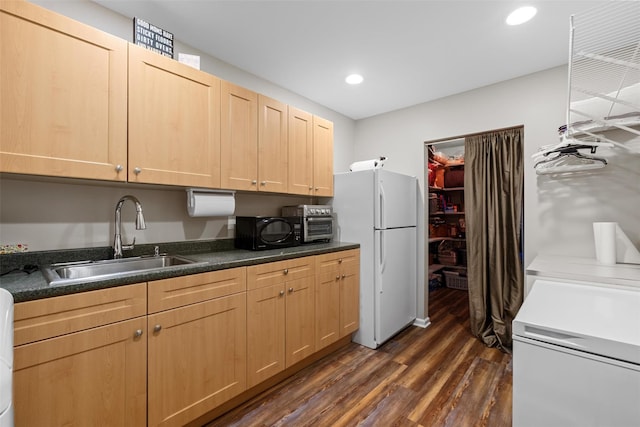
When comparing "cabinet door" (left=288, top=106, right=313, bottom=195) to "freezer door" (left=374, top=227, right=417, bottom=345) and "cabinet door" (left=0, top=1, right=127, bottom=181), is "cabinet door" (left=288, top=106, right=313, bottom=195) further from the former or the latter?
"cabinet door" (left=0, top=1, right=127, bottom=181)

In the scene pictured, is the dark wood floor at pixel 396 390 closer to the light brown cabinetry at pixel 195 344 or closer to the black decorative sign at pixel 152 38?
the light brown cabinetry at pixel 195 344

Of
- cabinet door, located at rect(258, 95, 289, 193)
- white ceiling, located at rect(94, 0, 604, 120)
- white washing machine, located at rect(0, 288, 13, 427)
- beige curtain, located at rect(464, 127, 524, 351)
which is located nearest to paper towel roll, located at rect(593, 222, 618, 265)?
beige curtain, located at rect(464, 127, 524, 351)

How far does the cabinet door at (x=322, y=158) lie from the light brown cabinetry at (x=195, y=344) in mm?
1265

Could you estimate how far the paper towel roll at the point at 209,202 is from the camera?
1.95 metres

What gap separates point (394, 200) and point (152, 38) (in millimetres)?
2291

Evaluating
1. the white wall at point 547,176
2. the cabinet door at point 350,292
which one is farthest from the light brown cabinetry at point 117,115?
the white wall at point 547,176

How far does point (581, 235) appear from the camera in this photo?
90.7 inches

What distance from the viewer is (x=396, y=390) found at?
6.65 feet

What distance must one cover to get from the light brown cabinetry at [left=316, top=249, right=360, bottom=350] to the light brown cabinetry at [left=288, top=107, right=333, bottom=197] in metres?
0.67

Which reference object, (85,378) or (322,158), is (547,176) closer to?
(322,158)

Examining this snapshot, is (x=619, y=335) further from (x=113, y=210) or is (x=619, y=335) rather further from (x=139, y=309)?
(x=113, y=210)

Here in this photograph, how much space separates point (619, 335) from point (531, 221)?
1.69 meters

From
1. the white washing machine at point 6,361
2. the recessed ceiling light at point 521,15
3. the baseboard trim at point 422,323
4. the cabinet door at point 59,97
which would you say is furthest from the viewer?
the baseboard trim at point 422,323

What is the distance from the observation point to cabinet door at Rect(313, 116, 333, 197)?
2.74 meters
